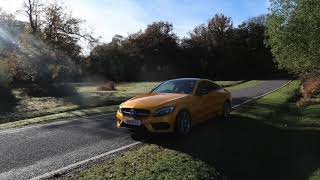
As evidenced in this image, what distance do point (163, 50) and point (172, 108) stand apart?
2377 inches

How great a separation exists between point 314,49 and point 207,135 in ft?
48.0

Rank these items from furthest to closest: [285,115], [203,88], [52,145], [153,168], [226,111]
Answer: [285,115], [226,111], [203,88], [52,145], [153,168]

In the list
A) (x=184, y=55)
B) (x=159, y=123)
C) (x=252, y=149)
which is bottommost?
(x=252, y=149)

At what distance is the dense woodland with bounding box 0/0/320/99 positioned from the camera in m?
28.1

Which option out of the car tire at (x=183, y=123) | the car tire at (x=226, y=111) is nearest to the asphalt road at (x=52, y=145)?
the car tire at (x=183, y=123)

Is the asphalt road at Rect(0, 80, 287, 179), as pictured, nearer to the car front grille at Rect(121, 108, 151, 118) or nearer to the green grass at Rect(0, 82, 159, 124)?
the car front grille at Rect(121, 108, 151, 118)

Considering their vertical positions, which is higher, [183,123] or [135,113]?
[135,113]

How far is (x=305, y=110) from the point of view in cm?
1875

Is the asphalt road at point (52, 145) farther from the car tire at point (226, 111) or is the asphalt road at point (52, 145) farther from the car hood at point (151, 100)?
the car tire at point (226, 111)

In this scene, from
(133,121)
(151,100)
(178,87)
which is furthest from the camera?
(178,87)

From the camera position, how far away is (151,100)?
11016mm

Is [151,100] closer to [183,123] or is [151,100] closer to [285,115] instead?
[183,123]

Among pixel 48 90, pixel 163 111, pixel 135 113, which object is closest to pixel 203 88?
pixel 163 111

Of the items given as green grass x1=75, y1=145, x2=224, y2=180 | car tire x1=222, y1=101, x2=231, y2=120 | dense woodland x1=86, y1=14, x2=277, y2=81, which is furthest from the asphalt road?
dense woodland x1=86, y1=14, x2=277, y2=81
